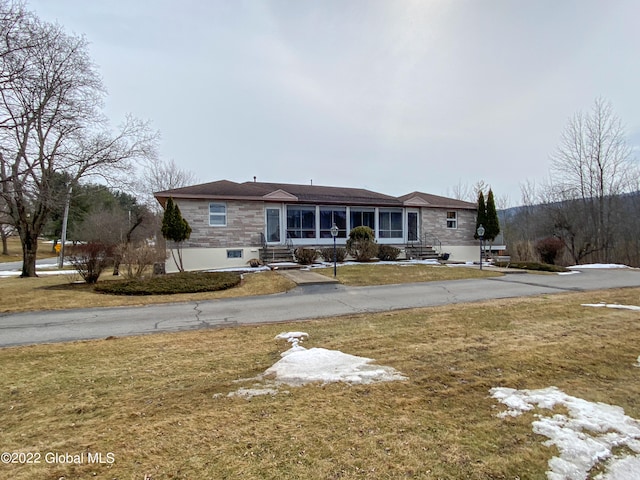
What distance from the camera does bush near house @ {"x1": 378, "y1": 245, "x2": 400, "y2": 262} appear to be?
776 inches

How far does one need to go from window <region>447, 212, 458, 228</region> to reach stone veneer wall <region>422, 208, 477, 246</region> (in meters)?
0.24

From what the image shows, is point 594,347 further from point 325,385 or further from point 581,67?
point 581,67

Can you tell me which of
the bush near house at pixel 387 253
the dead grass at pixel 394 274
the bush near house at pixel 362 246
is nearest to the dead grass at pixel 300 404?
the dead grass at pixel 394 274

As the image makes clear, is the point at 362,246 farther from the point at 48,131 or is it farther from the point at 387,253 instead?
the point at 48,131

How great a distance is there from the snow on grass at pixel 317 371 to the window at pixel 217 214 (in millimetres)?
14440

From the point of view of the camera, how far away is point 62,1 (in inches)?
376

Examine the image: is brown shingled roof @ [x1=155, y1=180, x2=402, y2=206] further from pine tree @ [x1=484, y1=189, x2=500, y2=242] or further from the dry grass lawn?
pine tree @ [x1=484, y1=189, x2=500, y2=242]

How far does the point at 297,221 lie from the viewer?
20.4 meters

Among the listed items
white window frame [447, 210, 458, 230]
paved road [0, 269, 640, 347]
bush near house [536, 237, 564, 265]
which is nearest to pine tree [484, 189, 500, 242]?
white window frame [447, 210, 458, 230]

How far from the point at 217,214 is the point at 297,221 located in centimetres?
501

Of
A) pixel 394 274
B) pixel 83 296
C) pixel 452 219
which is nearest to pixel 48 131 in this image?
pixel 83 296

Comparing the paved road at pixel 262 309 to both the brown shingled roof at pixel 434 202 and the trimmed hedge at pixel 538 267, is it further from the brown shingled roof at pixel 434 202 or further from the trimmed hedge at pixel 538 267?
the brown shingled roof at pixel 434 202

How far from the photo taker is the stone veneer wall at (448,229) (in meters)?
23.0

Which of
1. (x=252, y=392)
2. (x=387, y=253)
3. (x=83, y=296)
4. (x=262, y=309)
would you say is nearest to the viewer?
(x=252, y=392)
